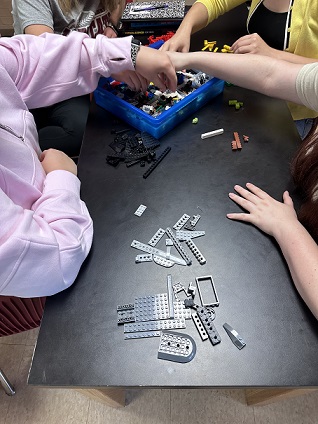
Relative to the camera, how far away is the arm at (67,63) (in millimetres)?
848

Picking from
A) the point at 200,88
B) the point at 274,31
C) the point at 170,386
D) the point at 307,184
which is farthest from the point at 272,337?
the point at 274,31

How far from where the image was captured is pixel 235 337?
0.57 metres

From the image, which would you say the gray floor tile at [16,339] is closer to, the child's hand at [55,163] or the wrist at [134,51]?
the child's hand at [55,163]

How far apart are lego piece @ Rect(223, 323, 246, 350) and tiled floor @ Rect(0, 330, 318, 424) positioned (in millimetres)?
636

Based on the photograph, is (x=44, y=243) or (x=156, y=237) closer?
(x=44, y=243)

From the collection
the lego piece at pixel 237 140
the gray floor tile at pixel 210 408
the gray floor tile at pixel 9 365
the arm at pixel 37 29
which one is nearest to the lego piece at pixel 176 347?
the lego piece at pixel 237 140

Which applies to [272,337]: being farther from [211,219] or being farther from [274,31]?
[274,31]

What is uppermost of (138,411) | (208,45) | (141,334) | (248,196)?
(208,45)

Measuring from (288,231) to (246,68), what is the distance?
0.52 meters

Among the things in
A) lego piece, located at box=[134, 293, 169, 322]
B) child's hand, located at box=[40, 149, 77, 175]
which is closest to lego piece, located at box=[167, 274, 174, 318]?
lego piece, located at box=[134, 293, 169, 322]

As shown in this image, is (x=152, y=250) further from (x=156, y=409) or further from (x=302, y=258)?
(x=156, y=409)

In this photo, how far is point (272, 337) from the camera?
57 centimetres

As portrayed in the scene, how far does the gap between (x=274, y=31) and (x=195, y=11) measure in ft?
0.92

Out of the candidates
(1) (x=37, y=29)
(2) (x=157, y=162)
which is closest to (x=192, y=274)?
(2) (x=157, y=162)
